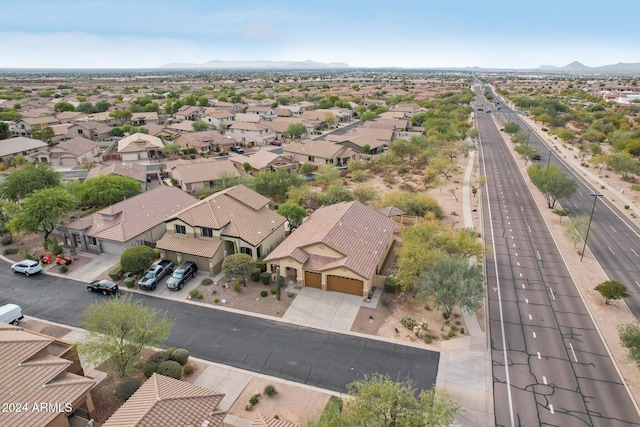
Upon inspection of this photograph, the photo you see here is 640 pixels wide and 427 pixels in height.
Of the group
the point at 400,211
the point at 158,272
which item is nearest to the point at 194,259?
the point at 158,272

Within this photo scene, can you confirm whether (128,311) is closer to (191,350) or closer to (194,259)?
(191,350)

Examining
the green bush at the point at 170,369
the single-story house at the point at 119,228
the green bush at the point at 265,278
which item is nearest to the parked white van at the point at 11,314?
the single-story house at the point at 119,228

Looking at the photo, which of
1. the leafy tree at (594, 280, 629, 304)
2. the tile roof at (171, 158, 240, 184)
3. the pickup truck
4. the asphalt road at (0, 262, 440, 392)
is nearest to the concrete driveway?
the asphalt road at (0, 262, 440, 392)

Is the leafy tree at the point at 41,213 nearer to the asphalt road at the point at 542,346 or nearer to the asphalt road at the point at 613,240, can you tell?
the asphalt road at the point at 542,346

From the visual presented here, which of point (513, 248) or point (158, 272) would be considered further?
point (513, 248)

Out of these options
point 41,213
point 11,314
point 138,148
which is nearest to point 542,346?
point 11,314

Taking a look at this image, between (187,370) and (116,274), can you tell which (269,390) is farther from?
(116,274)

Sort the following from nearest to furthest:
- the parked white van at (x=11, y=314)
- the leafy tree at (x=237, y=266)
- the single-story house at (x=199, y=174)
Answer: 1. the parked white van at (x=11, y=314)
2. the leafy tree at (x=237, y=266)
3. the single-story house at (x=199, y=174)
